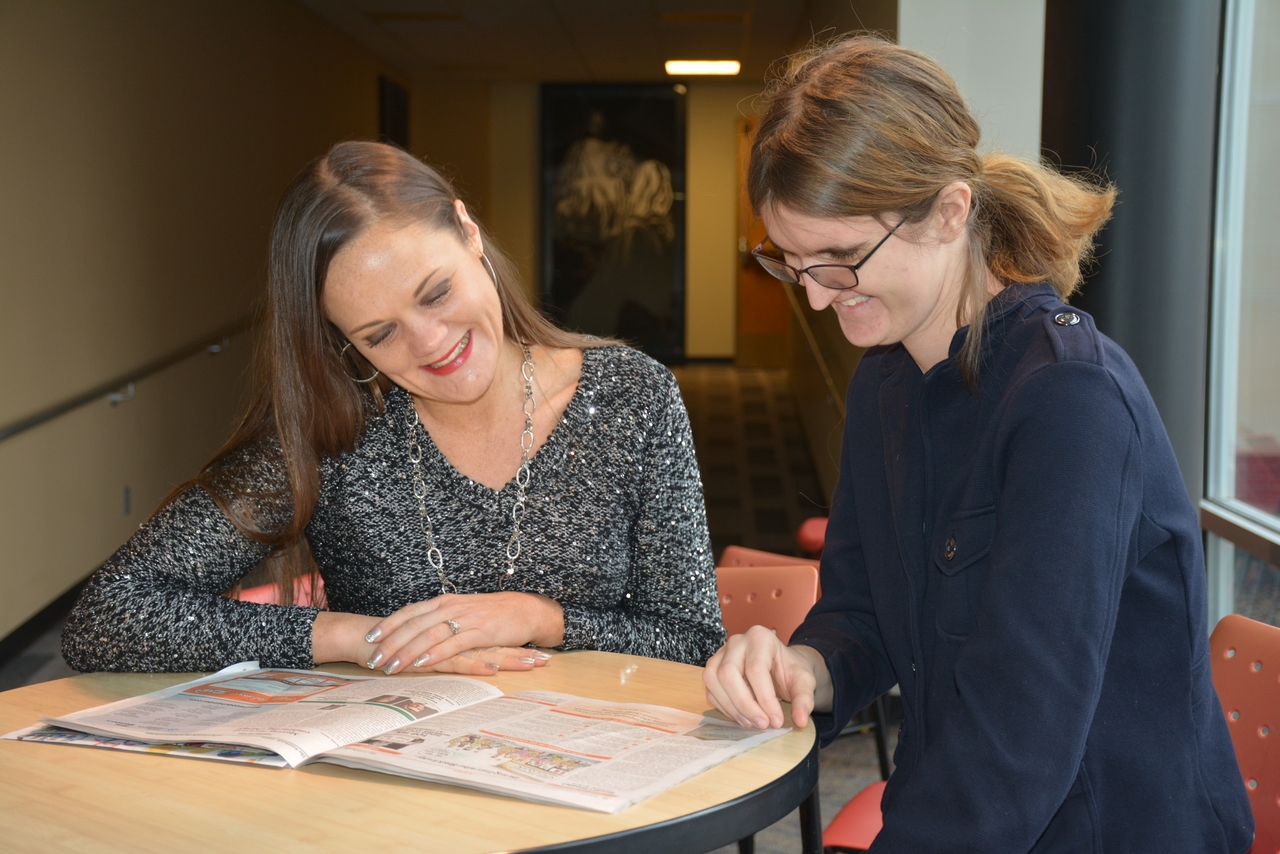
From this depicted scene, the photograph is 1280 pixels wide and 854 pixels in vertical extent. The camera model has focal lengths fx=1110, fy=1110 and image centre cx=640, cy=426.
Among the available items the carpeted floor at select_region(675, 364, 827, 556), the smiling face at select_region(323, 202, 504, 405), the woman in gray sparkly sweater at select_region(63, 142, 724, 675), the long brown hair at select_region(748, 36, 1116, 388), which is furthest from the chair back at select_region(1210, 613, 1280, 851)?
the carpeted floor at select_region(675, 364, 827, 556)

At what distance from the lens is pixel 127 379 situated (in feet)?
16.6

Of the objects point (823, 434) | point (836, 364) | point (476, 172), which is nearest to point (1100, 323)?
point (836, 364)

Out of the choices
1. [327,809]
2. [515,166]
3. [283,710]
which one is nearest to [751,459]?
[515,166]

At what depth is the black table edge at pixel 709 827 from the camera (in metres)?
0.95

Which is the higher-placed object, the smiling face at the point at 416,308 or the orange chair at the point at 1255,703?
the smiling face at the point at 416,308

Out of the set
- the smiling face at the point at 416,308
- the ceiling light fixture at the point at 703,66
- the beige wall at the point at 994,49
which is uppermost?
the ceiling light fixture at the point at 703,66

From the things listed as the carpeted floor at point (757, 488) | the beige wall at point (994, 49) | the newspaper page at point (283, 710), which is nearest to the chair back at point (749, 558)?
the carpeted floor at point (757, 488)

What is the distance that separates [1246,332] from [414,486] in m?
2.29

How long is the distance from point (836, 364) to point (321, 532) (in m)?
3.78

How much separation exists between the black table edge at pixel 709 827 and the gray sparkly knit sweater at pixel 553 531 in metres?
0.54

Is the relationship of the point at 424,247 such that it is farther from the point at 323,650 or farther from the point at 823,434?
the point at 823,434

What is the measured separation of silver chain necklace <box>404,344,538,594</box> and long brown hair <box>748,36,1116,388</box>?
693 mm

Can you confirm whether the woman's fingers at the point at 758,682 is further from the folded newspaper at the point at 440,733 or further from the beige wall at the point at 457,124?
the beige wall at the point at 457,124

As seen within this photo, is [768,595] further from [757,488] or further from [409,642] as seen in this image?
[757,488]
